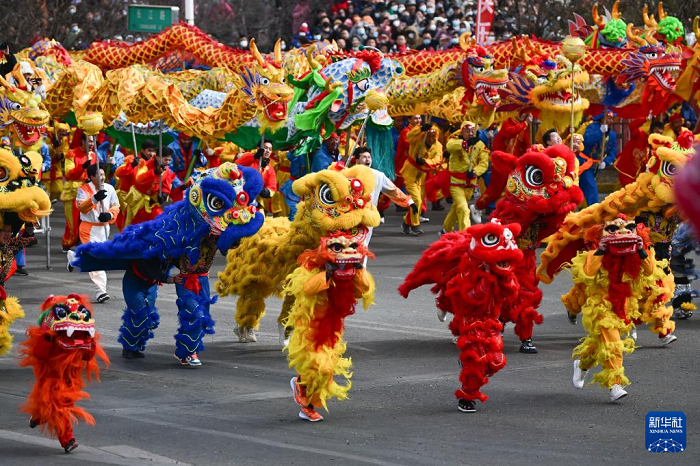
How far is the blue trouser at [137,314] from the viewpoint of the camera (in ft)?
31.9

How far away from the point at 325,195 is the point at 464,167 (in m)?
8.97

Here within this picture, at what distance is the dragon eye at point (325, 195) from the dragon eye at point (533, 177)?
2092 millimetres

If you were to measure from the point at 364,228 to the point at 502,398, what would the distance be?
150cm

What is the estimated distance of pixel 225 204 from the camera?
9.21 m

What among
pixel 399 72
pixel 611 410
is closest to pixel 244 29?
pixel 399 72

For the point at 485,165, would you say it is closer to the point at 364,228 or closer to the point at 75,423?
the point at 364,228

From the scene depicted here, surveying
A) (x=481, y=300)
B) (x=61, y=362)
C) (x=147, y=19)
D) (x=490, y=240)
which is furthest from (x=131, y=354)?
(x=147, y=19)

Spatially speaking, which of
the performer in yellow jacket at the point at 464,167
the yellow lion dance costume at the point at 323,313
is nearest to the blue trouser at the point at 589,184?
the performer in yellow jacket at the point at 464,167

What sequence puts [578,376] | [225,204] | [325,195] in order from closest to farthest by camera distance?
[325,195]
[578,376]
[225,204]

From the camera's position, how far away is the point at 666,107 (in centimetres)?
A: 1753

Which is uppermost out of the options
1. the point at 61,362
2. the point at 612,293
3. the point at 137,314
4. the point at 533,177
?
the point at 533,177

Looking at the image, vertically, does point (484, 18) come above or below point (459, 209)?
above

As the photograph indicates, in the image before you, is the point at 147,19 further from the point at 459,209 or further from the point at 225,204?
the point at 225,204

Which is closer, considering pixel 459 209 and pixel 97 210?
pixel 97 210
